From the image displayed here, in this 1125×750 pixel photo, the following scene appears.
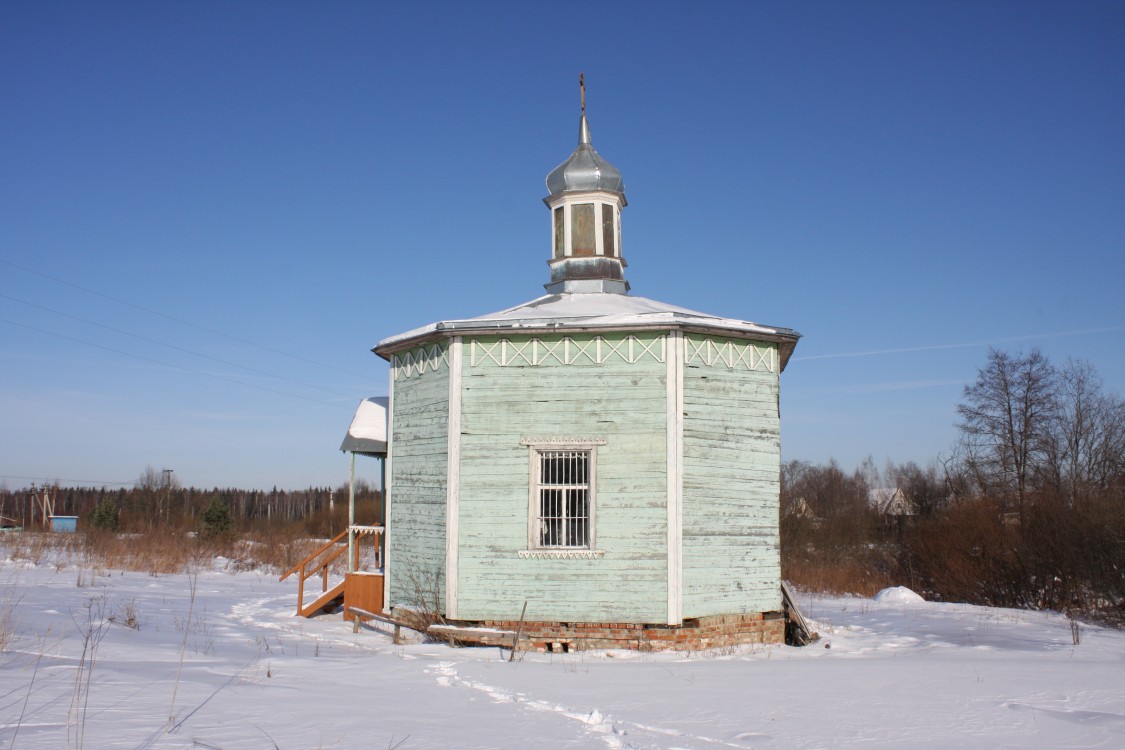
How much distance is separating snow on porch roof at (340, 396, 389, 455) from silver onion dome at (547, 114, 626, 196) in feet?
16.7

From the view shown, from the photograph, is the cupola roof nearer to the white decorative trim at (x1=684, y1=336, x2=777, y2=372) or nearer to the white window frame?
the white decorative trim at (x1=684, y1=336, x2=777, y2=372)

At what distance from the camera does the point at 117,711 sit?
581 centimetres

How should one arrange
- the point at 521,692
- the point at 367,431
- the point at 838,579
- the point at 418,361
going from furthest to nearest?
the point at 838,579, the point at 367,431, the point at 418,361, the point at 521,692

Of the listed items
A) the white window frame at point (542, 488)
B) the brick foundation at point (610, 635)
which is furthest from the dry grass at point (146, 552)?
the white window frame at point (542, 488)

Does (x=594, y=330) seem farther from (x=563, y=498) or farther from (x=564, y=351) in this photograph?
(x=563, y=498)

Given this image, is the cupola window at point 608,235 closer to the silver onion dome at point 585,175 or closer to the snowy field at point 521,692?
the silver onion dome at point 585,175

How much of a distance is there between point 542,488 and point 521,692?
4.23 metres

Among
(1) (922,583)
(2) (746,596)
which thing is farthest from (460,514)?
(1) (922,583)

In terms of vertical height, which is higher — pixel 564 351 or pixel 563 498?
pixel 564 351

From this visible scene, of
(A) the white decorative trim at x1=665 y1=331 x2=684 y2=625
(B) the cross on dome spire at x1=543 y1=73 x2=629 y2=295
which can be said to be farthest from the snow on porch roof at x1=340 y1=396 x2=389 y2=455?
(A) the white decorative trim at x1=665 y1=331 x2=684 y2=625

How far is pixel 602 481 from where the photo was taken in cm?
1189

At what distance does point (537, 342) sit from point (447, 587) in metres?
3.64

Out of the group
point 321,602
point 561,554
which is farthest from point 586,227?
point 321,602

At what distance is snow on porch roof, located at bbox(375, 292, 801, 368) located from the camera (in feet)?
39.1
